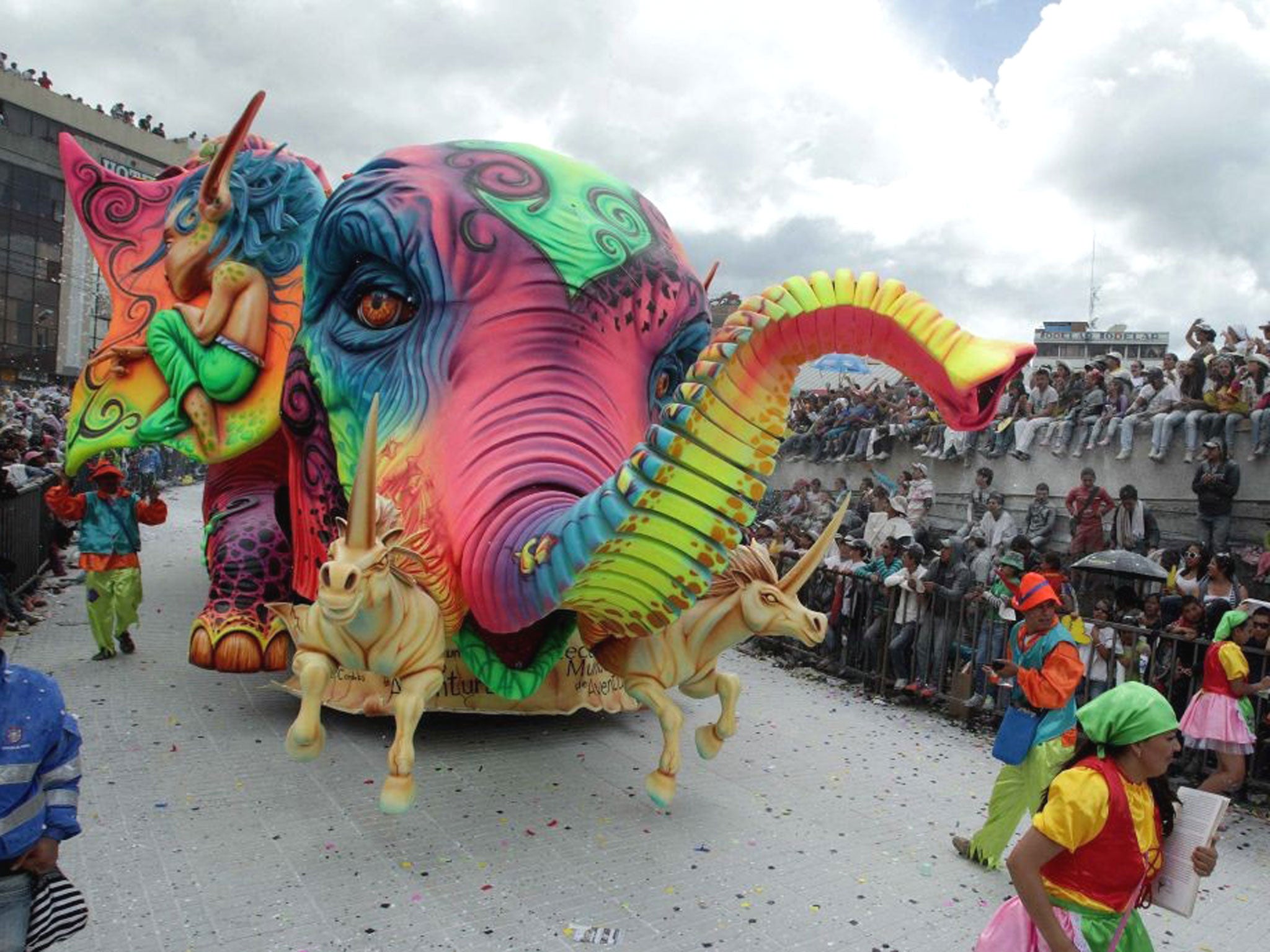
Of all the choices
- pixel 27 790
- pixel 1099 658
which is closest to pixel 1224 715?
pixel 1099 658

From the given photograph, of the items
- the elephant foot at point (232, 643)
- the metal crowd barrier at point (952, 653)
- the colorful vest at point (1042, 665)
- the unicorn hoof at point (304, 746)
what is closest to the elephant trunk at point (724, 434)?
the unicorn hoof at point (304, 746)

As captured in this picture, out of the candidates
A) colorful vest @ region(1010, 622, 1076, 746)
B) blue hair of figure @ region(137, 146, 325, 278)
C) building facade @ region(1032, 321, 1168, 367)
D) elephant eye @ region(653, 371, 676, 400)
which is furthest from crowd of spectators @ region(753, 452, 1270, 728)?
building facade @ region(1032, 321, 1168, 367)

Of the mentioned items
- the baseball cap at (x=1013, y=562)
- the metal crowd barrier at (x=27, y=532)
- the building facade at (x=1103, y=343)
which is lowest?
the metal crowd barrier at (x=27, y=532)

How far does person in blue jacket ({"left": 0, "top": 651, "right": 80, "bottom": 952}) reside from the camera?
2127mm

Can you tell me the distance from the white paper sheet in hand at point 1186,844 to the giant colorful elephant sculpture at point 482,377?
106 cm

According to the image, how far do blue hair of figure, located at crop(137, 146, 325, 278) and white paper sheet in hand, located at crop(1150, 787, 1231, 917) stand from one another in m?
5.23

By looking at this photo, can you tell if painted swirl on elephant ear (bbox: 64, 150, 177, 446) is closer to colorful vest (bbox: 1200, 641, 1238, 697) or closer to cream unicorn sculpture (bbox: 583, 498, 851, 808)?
cream unicorn sculpture (bbox: 583, 498, 851, 808)

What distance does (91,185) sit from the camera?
642cm

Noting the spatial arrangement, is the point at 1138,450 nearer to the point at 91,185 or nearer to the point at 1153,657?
the point at 1153,657

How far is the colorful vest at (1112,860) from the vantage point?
2.19 m

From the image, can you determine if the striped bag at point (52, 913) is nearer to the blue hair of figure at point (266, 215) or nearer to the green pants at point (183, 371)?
the green pants at point (183, 371)

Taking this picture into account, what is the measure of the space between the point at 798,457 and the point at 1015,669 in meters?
11.8

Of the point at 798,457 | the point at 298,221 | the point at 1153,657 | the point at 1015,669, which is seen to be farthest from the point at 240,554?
the point at 798,457

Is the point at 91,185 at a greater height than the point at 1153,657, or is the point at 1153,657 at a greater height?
the point at 91,185
